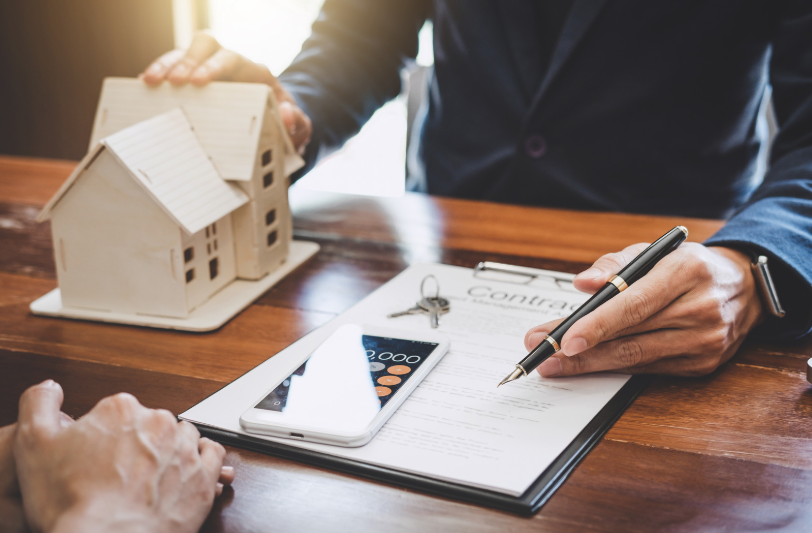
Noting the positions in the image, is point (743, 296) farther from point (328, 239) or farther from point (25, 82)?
point (25, 82)

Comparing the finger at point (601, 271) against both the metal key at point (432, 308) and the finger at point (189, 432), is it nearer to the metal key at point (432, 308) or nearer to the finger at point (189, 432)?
the metal key at point (432, 308)

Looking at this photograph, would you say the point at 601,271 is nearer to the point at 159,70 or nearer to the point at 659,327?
the point at 659,327

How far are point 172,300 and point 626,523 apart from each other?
21.7 inches

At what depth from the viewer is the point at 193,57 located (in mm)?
926

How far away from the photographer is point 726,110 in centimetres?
123

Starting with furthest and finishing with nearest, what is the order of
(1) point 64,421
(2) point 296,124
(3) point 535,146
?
1. (3) point 535,146
2. (2) point 296,124
3. (1) point 64,421

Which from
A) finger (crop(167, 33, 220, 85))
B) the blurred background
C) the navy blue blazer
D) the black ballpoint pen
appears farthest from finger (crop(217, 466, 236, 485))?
the blurred background

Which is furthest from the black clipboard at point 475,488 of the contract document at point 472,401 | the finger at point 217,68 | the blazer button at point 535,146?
the blazer button at point 535,146

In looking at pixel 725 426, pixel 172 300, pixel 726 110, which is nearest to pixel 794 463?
pixel 725 426

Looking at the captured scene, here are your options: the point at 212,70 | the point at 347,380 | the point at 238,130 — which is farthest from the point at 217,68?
the point at 347,380

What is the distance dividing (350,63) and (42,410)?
1.14m

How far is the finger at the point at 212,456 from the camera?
0.47 metres

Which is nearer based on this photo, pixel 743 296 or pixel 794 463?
pixel 794 463

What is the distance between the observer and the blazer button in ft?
4.12
